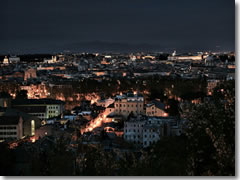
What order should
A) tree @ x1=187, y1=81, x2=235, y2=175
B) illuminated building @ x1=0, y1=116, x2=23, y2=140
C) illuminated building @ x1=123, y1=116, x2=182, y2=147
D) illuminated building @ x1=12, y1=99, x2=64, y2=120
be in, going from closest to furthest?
tree @ x1=187, y1=81, x2=235, y2=175, illuminated building @ x1=123, y1=116, x2=182, y2=147, illuminated building @ x1=0, y1=116, x2=23, y2=140, illuminated building @ x1=12, y1=99, x2=64, y2=120

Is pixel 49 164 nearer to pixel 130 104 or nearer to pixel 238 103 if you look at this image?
pixel 238 103

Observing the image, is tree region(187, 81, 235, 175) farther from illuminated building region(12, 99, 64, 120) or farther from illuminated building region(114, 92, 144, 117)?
illuminated building region(12, 99, 64, 120)

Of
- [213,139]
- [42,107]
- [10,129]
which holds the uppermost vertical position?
[213,139]

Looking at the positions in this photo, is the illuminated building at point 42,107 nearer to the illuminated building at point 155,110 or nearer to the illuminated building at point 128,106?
the illuminated building at point 128,106

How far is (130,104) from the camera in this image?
11.4 metres

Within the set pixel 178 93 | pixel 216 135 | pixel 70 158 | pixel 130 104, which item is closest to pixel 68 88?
Result: pixel 178 93

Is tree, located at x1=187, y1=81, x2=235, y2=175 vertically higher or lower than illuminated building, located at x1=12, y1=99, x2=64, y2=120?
higher

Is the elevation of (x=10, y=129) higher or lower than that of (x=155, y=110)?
lower

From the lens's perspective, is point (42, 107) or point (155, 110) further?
point (42, 107)

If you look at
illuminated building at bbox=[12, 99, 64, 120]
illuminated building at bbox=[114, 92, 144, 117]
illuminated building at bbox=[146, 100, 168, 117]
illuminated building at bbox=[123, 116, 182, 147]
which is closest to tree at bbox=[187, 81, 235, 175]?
illuminated building at bbox=[123, 116, 182, 147]

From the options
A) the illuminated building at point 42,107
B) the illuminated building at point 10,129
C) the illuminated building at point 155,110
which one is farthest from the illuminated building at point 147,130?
the illuminated building at point 42,107

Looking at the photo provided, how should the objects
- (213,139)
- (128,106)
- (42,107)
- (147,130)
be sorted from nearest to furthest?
(213,139), (147,130), (128,106), (42,107)

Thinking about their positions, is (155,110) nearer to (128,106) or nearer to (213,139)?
(128,106)

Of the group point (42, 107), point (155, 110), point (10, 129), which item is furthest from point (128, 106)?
point (10, 129)
